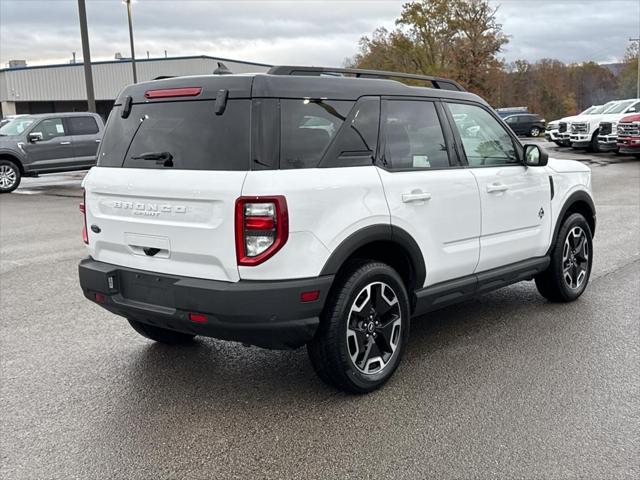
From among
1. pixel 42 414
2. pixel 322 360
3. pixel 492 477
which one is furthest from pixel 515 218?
pixel 42 414

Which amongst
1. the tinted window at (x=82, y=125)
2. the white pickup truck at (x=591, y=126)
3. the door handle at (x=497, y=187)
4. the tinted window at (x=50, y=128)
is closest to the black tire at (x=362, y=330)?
the door handle at (x=497, y=187)

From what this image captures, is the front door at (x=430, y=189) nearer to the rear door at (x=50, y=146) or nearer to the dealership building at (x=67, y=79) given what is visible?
the rear door at (x=50, y=146)

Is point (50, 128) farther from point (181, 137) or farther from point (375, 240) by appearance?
point (375, 240)

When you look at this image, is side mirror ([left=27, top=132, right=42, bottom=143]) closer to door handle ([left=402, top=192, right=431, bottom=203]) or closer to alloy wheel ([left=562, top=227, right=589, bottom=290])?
alloy wheel ([left=562, top=227, right=589, bottom=290])

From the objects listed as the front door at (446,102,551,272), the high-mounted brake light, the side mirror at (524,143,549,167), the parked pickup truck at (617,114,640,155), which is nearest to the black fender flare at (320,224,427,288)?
the front door at (446,102,551,272)

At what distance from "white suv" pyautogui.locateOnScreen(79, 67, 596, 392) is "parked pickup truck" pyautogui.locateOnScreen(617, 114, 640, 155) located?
20.2 meters

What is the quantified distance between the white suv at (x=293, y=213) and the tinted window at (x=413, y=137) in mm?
11

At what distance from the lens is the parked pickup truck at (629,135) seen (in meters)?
22.4

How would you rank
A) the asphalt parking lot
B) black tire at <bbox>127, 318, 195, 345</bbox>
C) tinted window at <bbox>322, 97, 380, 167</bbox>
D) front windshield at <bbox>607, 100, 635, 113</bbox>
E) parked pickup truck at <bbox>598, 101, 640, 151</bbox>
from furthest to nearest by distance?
front windshield at <bbox>607, 100, 635, 113</bbox>, parked pickup truck at <bbox>598, 101, 640, 151</bbox>, black tire at <bbox>127, 318, 195, 345</bbox>, tinted window at <bbox>322, 97, 380, 167</bbox>, the asphalt parking lot

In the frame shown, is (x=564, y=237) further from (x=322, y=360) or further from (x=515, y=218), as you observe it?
(x=322, y=360)

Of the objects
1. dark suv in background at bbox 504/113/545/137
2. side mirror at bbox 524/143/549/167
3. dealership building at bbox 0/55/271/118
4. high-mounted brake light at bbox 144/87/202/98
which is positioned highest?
dealership building at bbox 0/55/271/118

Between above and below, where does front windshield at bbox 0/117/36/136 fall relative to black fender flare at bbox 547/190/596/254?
above

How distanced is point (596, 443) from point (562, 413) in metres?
0.35

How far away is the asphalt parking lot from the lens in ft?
10.7
